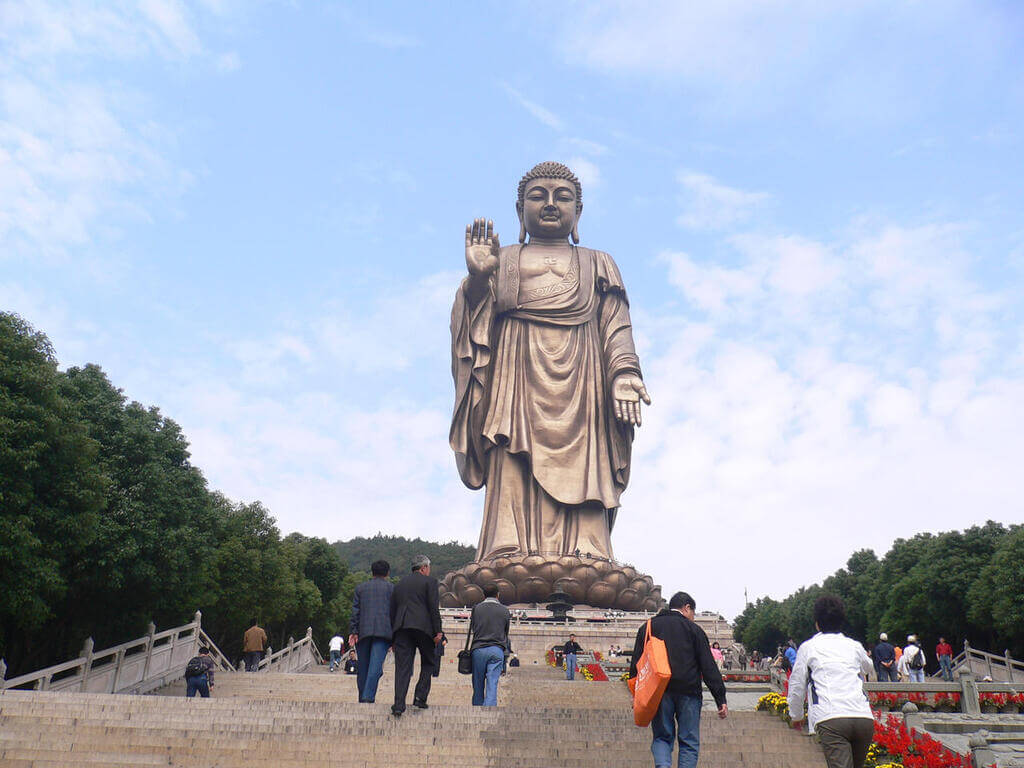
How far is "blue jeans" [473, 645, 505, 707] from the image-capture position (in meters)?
6.54

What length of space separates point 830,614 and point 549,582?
13.9 meters

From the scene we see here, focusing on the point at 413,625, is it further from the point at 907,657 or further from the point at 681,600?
the point at 907,657

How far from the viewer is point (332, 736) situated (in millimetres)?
5641

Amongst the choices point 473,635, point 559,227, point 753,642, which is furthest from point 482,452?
point 753,642

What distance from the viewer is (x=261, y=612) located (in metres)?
21.4

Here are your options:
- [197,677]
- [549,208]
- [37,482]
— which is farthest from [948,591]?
[37,482]

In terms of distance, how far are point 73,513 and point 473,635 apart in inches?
233

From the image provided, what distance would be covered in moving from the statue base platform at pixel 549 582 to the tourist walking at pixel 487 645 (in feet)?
36.2

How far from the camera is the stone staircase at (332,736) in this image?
5480 millimetres

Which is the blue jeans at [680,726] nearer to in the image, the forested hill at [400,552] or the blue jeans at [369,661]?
the blue jeans at [369,661]

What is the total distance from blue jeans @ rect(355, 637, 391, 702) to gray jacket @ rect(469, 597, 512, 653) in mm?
610

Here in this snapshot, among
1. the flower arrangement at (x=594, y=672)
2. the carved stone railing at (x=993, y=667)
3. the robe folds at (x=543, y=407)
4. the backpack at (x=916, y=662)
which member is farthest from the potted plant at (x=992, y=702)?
the robe folds at (x=543, y=407)

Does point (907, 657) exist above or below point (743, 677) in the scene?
above

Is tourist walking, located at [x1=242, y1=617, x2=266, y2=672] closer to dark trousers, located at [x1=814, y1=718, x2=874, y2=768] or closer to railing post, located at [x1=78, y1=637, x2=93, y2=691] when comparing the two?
railing post, located at [x1=78, y1=637, x2=93, y2=691]
